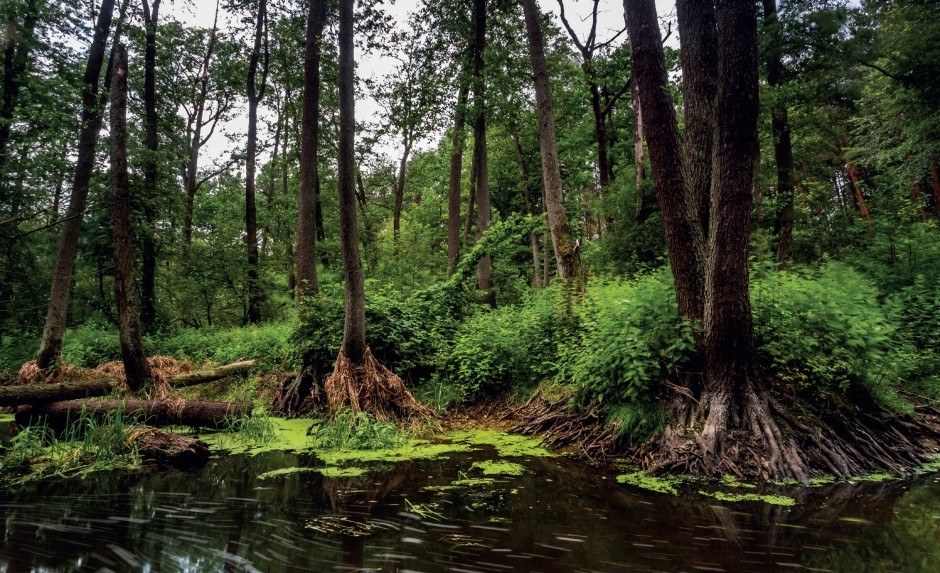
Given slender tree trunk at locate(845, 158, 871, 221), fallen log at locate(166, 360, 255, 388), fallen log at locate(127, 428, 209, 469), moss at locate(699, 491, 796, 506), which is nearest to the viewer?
moss at locate(699, 491, 796, 506)

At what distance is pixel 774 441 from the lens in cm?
439

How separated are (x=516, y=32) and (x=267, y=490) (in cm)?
1650

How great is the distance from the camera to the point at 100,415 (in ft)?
21.9

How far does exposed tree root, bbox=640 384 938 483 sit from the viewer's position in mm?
4316

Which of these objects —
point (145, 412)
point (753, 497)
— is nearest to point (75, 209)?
point (145, 412)

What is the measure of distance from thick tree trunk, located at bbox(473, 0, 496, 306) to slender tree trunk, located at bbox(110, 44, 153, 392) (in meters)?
8.51

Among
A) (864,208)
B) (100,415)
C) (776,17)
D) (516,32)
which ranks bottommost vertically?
(100,415)

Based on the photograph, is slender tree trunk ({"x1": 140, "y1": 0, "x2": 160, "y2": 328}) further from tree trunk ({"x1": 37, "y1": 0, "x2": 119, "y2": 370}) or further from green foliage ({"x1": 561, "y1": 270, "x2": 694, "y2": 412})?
green foliage ({"x1": 561, "y1": 270, "x2": 694, "y2": 412})

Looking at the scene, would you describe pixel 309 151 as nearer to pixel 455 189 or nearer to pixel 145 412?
pixel 455 189

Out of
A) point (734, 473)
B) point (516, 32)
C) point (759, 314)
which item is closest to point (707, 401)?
point (734, 473)

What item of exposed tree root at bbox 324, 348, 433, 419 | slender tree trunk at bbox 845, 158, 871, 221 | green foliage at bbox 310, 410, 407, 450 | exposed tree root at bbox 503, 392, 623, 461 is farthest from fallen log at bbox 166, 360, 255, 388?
slender tree trunk at bbox 845, 158, 871, 221

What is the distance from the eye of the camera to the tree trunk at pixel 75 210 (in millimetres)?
10445

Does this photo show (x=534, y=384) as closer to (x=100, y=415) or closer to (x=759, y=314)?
(x=759, y=314)

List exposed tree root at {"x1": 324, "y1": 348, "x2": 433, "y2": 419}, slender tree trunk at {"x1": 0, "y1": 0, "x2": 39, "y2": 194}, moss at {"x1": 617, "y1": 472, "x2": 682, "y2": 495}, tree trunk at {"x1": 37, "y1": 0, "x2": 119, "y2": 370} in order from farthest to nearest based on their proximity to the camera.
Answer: slender tree trunk at {"x1": 0, "y1": 0, "x2": 39, "y2": 194}, tree trunk at {"x1": 37, "y1": 0, "x2": 119, "y2": 370}, exposed tree root at {"x1": 324, "y1": 348, "x2": 433, "y2": 419}, moss at {"x1": 617, "y1": 472, "x2": 682, "y2": 495}
